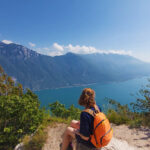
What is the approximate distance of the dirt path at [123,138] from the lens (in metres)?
2.61

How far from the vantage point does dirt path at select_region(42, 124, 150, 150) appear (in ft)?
8.55

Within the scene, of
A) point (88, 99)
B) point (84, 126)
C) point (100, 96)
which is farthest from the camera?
point (100, 96)

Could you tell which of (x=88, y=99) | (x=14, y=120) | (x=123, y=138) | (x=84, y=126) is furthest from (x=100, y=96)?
(x=84, y=126)

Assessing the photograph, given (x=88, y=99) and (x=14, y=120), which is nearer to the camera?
(x=88, y=99)

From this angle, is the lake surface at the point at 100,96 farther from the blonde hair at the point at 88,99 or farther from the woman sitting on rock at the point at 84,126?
the blonde hair at the point at 88,99

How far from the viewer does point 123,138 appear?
3293mm

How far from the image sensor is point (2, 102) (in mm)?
2846

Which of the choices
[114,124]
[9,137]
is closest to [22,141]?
[9,137]

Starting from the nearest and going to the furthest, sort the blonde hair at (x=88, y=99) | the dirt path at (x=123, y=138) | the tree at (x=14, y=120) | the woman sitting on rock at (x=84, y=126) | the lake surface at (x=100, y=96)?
the woman sitting on rock at (x=84, y=126)
the blonde hair at (x=88, y=99)
the dirt path at (x=123, y=138)
the tree at (x=14, y=120)
the lake surface at (x=100, y=96)

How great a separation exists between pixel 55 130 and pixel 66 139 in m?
1.76

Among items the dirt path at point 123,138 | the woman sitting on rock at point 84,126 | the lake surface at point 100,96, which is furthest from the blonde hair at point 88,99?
the lake surface at point 100,96

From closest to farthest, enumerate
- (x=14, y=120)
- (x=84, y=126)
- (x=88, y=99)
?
1. (x=84, y=126)
2. (x=88, y=99)
3. (x=14, y=120)

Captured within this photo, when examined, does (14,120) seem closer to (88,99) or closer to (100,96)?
(88,99)

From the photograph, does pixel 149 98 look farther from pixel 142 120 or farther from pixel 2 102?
pixel 2 102
